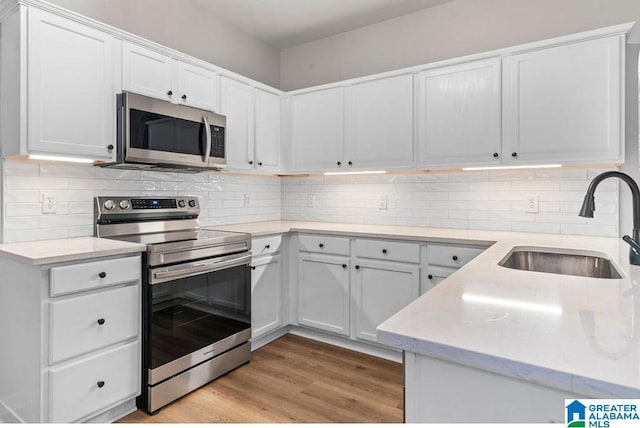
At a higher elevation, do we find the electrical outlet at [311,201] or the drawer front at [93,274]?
the electrical outlet at [311,201]

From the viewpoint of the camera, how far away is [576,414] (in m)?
0.62

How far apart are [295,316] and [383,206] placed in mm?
1200

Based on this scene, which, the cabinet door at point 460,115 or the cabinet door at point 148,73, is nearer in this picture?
the cabinet door at point 148,73

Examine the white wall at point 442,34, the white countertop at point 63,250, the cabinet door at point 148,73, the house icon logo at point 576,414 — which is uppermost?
the white wall at point 442,34

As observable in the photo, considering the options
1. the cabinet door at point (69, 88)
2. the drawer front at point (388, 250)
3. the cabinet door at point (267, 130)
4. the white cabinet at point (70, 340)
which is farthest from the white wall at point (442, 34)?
the white cabinet at point (70, 340)

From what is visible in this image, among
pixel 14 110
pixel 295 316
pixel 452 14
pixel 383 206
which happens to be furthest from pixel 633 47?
pixel 14 110

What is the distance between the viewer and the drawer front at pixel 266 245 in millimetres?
2744

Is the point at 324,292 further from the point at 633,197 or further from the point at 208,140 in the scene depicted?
the point at 633,197

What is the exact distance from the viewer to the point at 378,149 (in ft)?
9.72

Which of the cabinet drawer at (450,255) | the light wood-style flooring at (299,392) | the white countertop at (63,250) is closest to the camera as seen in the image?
the white countertop at (63,250)

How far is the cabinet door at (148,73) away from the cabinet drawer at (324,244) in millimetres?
1395

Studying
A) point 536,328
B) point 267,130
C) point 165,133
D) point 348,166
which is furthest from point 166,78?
point 536,328

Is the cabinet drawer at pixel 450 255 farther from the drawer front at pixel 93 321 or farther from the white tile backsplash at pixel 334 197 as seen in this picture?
the drawer front at pixel 93 321

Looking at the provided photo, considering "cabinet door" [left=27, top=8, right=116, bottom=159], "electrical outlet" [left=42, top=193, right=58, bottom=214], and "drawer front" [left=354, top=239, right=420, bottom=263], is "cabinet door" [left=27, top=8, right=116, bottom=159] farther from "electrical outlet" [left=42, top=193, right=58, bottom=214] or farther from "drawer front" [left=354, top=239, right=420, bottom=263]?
"drawer front" [left=354, top=239, right=420, bottom=263]
